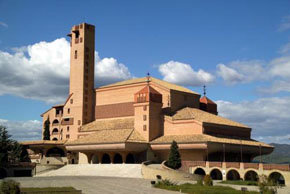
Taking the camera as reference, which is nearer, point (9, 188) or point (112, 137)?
point (9, 188)

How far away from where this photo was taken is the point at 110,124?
78.1 m

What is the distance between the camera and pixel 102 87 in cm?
8406

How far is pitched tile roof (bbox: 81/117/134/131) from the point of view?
75312 millimetres

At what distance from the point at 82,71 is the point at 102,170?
81.2 feet

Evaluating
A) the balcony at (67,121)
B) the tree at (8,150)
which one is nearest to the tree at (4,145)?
the tree at (8,150)

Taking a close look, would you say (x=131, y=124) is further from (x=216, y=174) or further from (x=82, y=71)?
(x=216, y=174)

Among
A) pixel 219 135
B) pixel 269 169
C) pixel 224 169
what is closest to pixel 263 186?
pixel 269 169

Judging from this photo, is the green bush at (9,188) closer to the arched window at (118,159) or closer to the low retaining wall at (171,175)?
the low retaining wall at (171,175)

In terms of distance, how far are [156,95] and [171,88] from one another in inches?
209

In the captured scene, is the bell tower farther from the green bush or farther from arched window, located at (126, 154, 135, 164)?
the green bush

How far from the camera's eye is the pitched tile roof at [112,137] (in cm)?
6912

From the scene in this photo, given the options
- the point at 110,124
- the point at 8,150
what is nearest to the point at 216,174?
the point at 110,124

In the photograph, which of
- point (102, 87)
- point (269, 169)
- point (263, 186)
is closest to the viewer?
point (263, 186)

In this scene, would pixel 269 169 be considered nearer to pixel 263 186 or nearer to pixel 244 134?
pixel 263 186
